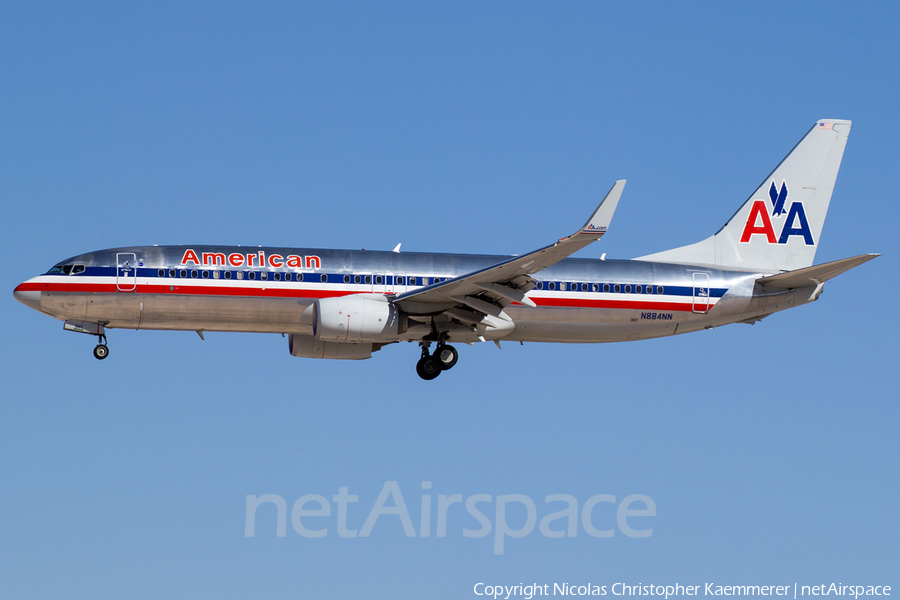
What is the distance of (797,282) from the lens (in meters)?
40.7

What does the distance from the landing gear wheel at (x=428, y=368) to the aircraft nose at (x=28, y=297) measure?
42.0 ft

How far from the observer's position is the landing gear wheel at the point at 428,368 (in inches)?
1533

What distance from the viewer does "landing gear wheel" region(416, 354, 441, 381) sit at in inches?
1533

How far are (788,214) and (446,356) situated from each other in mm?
15400

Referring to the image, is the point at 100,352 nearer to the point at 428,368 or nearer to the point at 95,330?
the point at 95,330

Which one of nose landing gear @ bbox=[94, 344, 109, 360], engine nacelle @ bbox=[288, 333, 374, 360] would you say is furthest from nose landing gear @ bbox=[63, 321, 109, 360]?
engine nacelle @ bbox=[288, 333, 374, 360]

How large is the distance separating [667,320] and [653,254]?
309cm

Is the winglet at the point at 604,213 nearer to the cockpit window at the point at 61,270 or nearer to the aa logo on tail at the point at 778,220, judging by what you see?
the aa logo on tail at the point at 778,220

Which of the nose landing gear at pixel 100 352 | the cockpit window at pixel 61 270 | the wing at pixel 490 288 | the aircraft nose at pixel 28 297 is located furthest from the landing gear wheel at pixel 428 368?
the aircraft nose at pixel 28 297

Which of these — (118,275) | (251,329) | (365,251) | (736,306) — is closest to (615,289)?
(736,306)

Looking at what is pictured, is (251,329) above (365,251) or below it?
below

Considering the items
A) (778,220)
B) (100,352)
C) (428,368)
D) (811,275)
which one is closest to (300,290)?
(428,368)

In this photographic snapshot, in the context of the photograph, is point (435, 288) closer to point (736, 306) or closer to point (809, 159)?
point (736, 306)

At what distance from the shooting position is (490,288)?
119 feet
